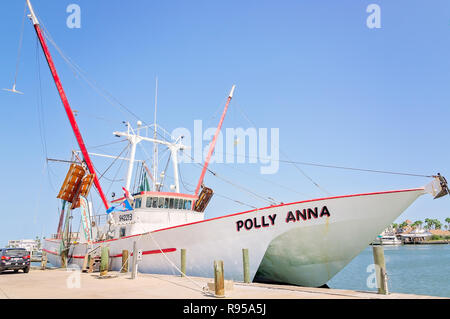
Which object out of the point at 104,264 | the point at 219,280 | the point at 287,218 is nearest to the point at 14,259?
the point at 104,264

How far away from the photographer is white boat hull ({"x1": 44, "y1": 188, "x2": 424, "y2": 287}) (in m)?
11.5

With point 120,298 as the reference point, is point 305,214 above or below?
above

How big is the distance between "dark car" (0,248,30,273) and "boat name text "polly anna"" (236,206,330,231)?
48.2ft

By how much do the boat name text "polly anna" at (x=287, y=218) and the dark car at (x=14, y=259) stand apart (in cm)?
1469

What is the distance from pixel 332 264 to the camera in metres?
12.3

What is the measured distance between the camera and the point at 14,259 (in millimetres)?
Answer: 18500

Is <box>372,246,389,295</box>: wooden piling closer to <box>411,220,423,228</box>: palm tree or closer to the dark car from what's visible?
the dark car

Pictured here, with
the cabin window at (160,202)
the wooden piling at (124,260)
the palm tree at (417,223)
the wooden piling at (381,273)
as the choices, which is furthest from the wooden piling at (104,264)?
the palm tree at (417,223)

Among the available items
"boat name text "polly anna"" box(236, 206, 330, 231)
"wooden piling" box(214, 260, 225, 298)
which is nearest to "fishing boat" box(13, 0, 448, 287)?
"boat name text "polly anna"" box(236, 206, 330, 231)

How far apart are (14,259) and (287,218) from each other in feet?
56.4

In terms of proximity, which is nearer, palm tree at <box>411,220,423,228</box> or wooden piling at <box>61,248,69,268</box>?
wooden piling at <box>61,248,69,268</box>
